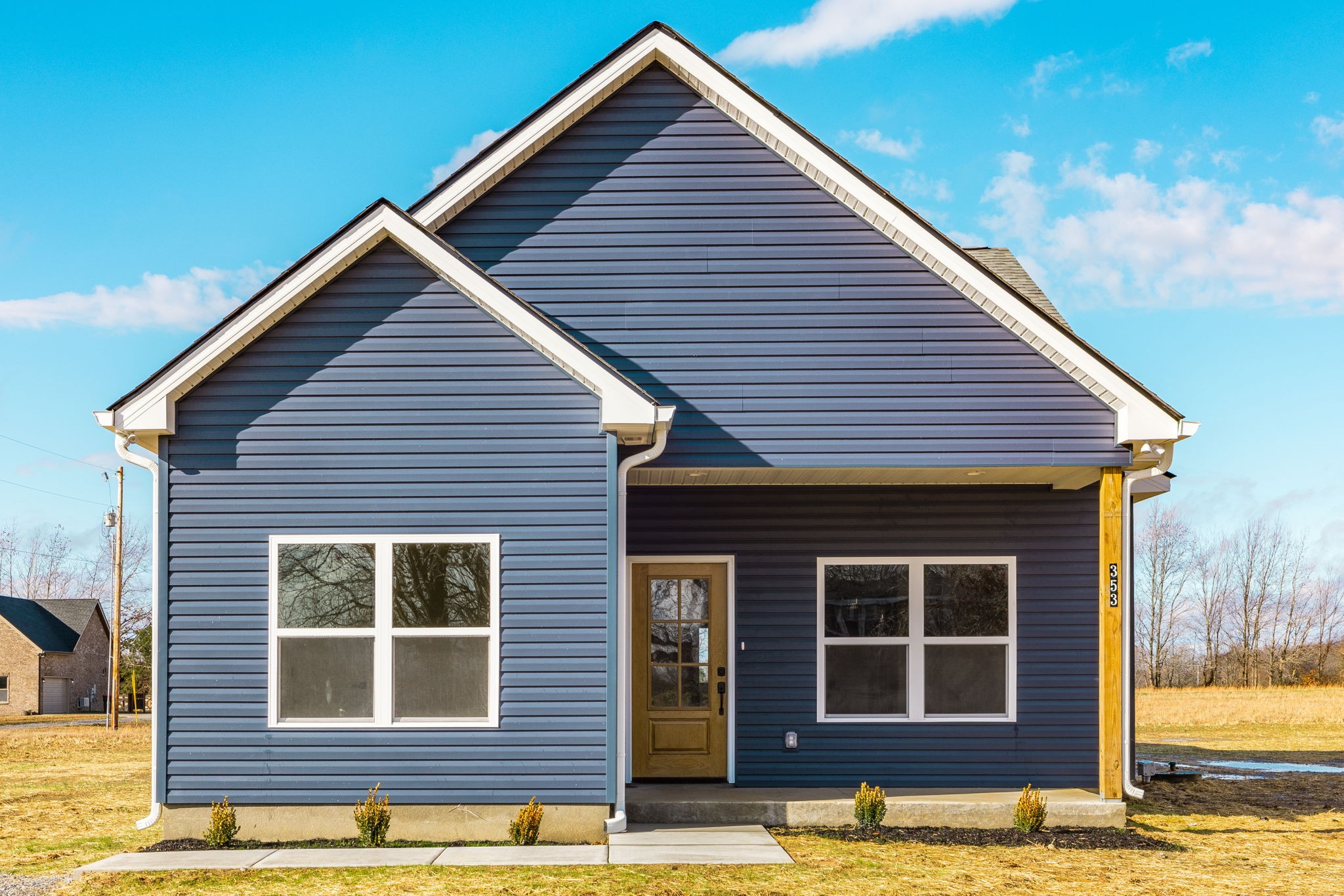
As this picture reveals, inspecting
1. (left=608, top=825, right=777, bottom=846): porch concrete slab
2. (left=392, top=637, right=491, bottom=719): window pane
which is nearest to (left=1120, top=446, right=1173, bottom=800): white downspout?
(left=608, top=825, right=777, bottom=846): porch concrete slab

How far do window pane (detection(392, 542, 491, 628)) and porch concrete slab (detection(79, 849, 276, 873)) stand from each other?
1.99 meters

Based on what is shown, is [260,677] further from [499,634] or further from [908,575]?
[908,575]

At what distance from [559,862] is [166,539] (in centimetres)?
403

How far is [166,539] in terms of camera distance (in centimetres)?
873

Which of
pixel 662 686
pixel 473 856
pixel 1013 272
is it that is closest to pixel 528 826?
pixel 473 856

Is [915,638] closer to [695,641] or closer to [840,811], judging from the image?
[840,811]

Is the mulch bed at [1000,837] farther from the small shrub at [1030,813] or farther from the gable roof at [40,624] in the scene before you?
the gable roof at [40,624]

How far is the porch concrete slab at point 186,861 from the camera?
7840mm

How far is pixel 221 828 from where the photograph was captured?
8.42 m

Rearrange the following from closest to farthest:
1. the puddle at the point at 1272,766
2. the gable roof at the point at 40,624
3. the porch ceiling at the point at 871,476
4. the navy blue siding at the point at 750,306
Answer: the navy blue siding at the point at 750,306 < the porch ceiling at the point at 871,476 < the puddle at the point at 1272,766 < the gable roof at the point at 40,624

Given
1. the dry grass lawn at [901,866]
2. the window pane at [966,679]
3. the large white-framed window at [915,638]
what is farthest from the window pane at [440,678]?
the window pane at [966,679]

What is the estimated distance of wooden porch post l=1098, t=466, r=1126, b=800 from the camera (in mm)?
9258

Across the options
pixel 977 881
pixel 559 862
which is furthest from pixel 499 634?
pixel 977 881

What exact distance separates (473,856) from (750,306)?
5089mm
